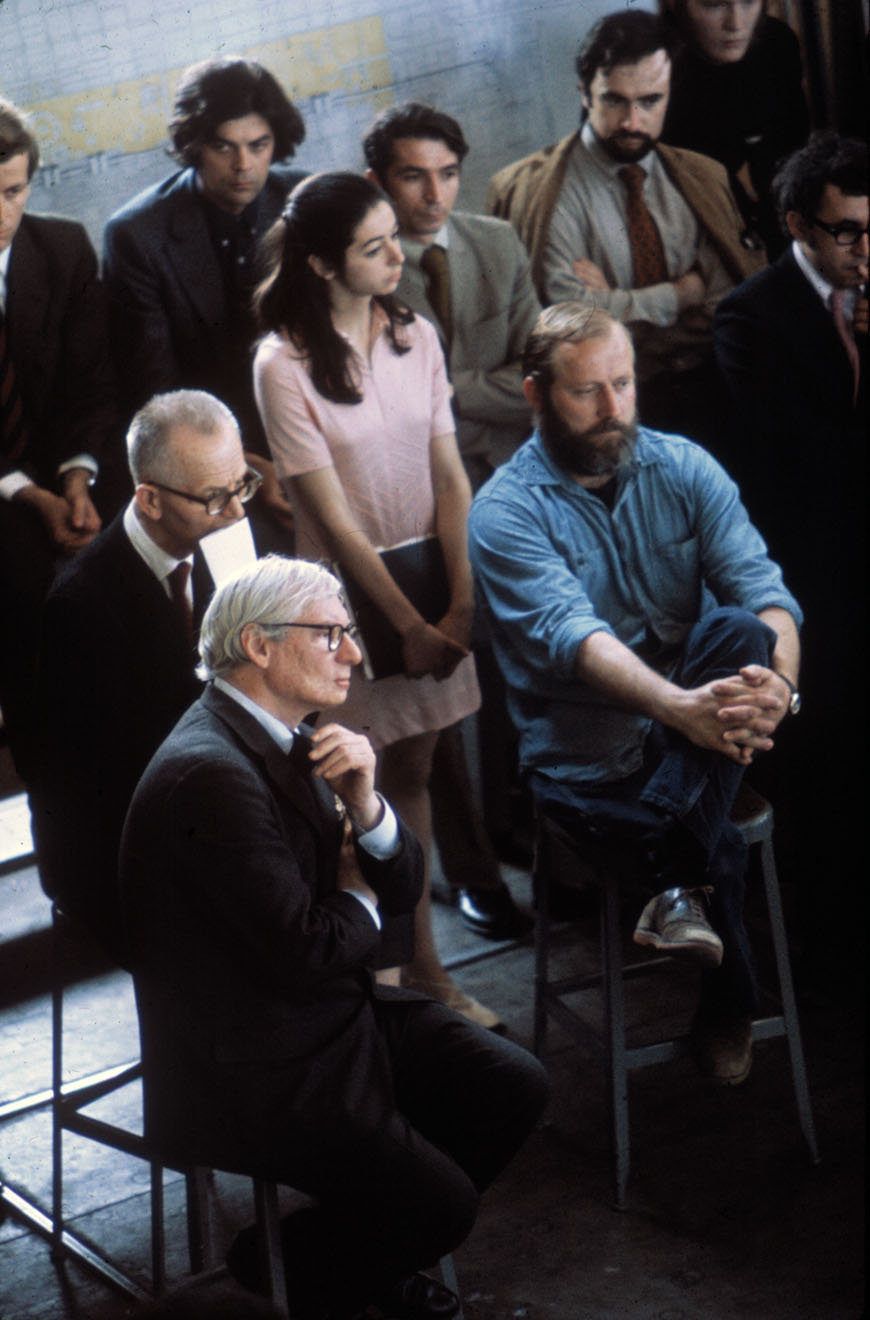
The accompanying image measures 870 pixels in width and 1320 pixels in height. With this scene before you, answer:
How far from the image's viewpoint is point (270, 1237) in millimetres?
2768

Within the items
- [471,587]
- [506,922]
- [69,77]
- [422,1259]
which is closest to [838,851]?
[506,922]

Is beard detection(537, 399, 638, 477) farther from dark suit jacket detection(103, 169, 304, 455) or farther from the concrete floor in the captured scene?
the concrete floor

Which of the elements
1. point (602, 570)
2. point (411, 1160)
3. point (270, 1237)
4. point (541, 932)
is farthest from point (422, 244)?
point (270, 1237)

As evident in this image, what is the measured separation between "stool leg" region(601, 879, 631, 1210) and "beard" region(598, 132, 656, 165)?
1844 mm

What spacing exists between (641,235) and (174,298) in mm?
1359

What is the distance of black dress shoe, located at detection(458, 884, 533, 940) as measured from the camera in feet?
15.0

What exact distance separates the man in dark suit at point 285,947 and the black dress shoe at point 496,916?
1.67m

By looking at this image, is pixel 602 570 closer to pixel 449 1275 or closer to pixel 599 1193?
pixel 599 1193

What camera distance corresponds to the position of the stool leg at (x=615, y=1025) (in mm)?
3488

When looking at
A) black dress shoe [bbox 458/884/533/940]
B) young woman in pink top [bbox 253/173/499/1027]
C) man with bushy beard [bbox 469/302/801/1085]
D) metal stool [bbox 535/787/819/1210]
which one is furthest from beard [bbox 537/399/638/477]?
black dress shoe [bbox 458/884/533/940]

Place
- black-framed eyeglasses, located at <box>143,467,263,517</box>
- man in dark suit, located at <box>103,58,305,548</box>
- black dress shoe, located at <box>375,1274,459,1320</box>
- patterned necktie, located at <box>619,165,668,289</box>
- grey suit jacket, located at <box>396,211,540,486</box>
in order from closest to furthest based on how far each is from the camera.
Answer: black dress shoe, located at <box>375,1274,459,1320</box> → black-framed eyeglasses, located at <box>143,467,263,517</box> → man in dark suit, located at <box>103,58,305,548</box> → grey suit jacket, located at <box>396,211,540,486</box> → patterned necktie, located at <box>619,165,668,289</box>

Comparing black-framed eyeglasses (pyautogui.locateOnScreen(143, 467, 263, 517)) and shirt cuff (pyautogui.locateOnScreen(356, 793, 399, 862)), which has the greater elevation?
black-framed eyeglasses (pyautogui.locateOnScreen(143, 467, 263, 517))

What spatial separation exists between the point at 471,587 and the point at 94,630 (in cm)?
99

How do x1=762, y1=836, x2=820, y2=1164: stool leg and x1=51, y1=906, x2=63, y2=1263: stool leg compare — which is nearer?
x1=51, y1=906, x2=63, y2=1263: stool leg
